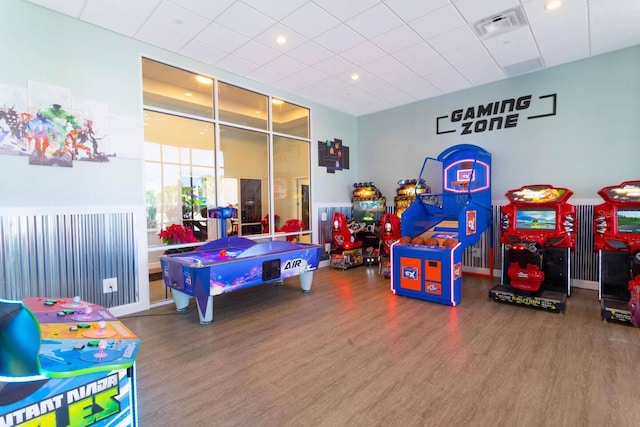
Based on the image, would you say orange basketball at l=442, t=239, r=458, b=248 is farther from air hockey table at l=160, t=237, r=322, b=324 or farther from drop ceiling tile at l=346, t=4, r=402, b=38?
drop ceiling tile at l=346, t=4, r=402, b=38

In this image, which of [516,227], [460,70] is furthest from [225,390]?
[460,70]

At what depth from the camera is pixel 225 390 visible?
2.27 m

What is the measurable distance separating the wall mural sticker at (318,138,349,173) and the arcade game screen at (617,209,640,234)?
4.72 m

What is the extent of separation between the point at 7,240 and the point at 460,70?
6.24m

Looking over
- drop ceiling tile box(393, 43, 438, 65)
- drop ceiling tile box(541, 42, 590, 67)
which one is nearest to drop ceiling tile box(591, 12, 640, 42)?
drop ceiling tile box(541, 42, 590, 67)

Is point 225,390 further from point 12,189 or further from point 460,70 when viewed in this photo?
point 460,70

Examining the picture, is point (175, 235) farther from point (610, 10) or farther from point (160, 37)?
point (610, 10)

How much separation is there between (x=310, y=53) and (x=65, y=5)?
2.79 m

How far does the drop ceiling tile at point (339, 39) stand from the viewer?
3799 millimetres

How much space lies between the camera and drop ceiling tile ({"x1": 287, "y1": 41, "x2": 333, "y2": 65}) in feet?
13.7

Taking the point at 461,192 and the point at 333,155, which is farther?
the point at 333,155

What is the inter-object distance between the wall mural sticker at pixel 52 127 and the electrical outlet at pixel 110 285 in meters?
1.41

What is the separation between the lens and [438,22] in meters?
3.64

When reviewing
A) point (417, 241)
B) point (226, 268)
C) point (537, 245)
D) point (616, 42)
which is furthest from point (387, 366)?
point (616, 42)
